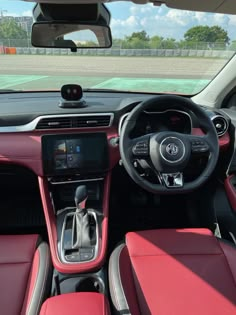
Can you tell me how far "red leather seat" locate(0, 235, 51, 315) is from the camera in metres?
1.70

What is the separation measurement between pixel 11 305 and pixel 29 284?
150 mm

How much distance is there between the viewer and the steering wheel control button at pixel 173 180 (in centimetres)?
200

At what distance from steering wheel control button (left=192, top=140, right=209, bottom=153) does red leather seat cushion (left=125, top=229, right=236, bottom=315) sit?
48cm

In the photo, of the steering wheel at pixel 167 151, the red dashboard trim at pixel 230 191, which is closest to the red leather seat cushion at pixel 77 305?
the steering wheel at pixel 167 151

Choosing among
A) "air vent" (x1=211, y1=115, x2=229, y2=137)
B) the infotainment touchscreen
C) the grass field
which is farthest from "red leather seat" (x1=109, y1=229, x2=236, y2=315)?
the grass field

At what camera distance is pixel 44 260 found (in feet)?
6.58

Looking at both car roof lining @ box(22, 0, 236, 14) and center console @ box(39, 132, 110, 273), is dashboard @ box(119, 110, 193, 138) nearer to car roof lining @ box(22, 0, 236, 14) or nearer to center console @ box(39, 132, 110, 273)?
center console @ box(39, 132, 110, 273)

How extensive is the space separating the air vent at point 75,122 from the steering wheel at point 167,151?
0.42m

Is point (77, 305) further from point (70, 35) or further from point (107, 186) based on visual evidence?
point (70, 35)

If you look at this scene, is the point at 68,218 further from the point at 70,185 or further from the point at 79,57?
the point at 79,57

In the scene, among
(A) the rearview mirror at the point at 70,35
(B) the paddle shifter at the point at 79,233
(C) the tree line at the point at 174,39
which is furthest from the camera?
(C) the tree line at the point at 174,39

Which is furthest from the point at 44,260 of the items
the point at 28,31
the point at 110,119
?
the point at 28,31

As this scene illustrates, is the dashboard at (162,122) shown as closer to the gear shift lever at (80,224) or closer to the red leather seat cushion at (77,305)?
the gear shift lever at (80,224)

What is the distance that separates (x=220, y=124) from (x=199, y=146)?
624mm
